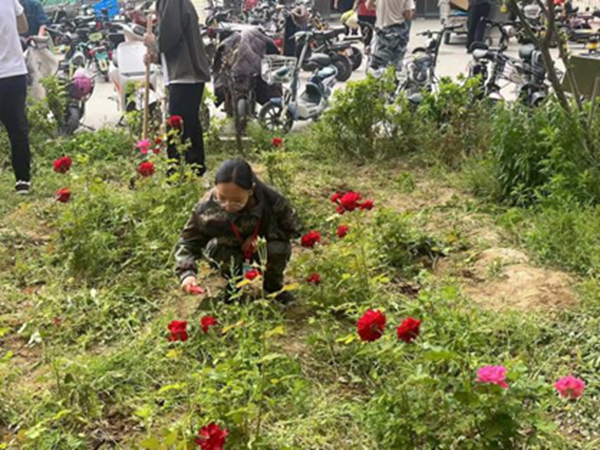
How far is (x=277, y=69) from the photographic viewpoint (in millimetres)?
7965

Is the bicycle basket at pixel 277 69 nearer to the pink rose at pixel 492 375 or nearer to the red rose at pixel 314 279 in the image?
the red rose at pixel 314 279

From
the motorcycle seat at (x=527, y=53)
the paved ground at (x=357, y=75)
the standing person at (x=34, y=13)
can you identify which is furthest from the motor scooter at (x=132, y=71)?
the motorcycle seat at (x=527, y=53)

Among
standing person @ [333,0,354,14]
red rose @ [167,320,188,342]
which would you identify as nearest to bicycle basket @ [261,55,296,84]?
red rose @ [167,320,188,342]

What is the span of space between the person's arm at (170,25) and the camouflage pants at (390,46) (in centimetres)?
379

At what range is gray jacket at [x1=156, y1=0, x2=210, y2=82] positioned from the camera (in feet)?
17.5

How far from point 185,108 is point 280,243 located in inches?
93.3

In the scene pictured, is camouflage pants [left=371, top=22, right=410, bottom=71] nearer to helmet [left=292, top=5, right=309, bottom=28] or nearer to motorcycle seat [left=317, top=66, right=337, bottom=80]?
motorcycle seat [left=317, top=66, right=337, bottom=80]

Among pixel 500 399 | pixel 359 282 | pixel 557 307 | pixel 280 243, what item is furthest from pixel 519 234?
pixel 500 399

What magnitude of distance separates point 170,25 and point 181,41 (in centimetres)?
16

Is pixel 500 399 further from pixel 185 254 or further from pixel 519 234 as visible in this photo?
pixel 519 234

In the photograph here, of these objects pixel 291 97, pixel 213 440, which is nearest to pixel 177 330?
pixel 213 440

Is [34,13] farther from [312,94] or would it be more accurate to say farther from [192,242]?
[192,242]

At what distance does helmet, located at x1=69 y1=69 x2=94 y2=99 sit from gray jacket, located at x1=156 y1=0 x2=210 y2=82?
3.09 m

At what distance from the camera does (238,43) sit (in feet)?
24.8
